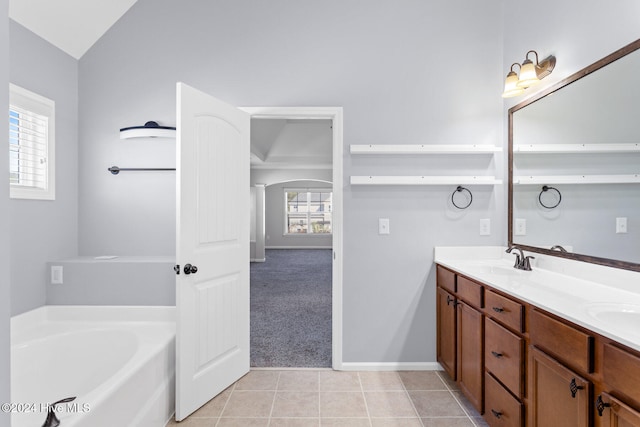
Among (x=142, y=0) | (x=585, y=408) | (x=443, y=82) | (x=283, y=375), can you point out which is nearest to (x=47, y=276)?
(x=283, y=375)

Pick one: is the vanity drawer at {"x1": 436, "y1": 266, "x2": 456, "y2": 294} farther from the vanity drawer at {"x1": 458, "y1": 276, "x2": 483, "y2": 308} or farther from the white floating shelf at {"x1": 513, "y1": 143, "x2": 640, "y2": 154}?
the white floating shelf at {"x1": 513, "y1": 143, "x2": 640, "y2": 154}

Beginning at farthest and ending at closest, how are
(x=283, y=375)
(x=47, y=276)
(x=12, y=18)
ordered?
(x=283, y=375) → (x=47, y=276) → (x=12, y=18)

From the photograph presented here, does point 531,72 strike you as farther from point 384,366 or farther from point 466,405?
point 384,366

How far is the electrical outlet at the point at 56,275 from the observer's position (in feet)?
7.64

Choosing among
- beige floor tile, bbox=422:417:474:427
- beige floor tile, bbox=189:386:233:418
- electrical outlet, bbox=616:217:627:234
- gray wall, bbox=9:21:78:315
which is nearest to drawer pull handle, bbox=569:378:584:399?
electrical outlet, bbox=616:217:627:234

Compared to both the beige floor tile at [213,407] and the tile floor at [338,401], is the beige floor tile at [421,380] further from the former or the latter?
the beige floor tile at [213,407]

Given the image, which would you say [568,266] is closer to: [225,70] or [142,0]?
[225,70]

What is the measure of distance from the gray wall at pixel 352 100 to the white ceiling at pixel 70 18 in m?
0.09

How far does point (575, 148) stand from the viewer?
1.87 m

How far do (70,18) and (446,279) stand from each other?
332 centimetres

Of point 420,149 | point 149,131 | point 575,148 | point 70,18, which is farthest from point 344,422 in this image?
point 70,18

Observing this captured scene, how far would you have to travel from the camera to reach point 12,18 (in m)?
2.02

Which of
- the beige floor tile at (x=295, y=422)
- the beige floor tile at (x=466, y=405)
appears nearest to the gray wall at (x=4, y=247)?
the beige floor tile at (x=295, y=422)

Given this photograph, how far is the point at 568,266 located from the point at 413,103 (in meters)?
1.57
